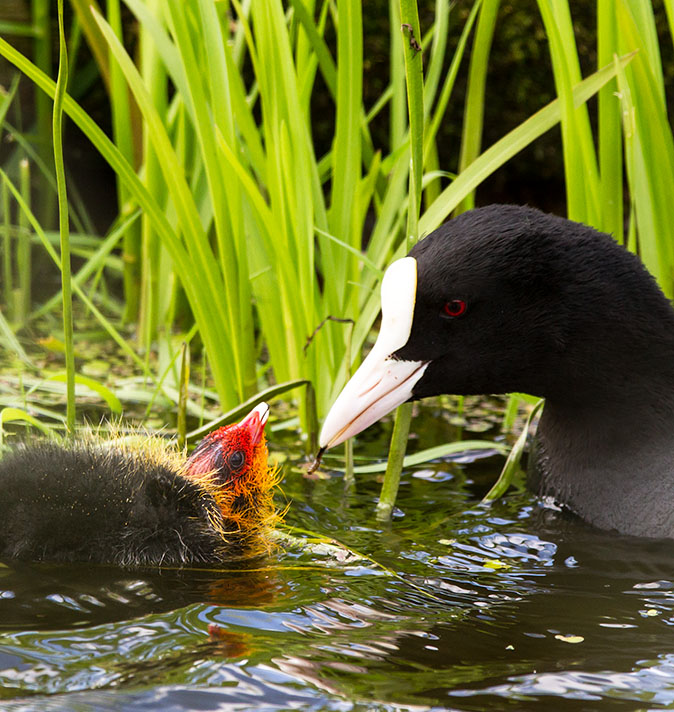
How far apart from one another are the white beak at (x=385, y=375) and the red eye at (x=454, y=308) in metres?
0.08

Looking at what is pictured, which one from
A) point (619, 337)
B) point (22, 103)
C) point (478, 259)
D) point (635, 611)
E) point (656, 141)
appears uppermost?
point (22, 103)

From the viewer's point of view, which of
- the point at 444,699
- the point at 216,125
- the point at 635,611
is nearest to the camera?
the point at 444,699

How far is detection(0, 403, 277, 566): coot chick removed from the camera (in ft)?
6.39

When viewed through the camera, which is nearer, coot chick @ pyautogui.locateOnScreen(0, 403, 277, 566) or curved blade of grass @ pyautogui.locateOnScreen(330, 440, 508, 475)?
coot chick @ pyautogui.locateOnScreen(0, 403, 277, 566)

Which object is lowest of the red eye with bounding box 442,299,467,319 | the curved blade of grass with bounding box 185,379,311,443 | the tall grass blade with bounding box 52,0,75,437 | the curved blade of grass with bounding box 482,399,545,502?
the curved blade of grass with bounding box 482,399,545,502

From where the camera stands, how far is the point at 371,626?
5.85 feet

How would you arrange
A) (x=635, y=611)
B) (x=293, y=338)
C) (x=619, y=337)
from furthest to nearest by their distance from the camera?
(x=293, y=338), (x=619, y=337), (x=635, y=611)

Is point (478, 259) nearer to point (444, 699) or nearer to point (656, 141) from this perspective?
point (656, 141)

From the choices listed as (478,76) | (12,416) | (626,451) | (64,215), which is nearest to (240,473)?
(12,416)

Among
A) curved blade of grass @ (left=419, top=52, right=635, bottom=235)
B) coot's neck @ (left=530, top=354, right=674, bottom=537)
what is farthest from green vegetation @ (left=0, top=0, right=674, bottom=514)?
coot's neck @ (left=530, top=354, right=674, bottom=537)

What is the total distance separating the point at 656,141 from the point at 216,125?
1.01 m

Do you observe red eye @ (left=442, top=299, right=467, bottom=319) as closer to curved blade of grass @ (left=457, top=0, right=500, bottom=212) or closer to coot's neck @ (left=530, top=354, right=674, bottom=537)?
coot's neck @ (left=530, top=354, right=674, bottom=537)

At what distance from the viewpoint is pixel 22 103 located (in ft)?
15.3

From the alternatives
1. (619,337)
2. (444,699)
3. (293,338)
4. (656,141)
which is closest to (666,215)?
(656,141)
